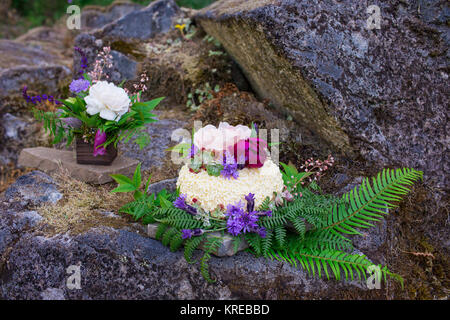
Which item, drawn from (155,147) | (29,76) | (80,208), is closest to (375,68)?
(155,147)

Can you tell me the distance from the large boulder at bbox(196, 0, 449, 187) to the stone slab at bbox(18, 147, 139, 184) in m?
1.91

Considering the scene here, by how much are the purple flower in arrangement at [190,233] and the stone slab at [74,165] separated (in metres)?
1.55

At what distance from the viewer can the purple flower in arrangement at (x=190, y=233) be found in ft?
9.02

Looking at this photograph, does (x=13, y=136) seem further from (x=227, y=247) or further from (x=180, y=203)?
(x=227, y=247)

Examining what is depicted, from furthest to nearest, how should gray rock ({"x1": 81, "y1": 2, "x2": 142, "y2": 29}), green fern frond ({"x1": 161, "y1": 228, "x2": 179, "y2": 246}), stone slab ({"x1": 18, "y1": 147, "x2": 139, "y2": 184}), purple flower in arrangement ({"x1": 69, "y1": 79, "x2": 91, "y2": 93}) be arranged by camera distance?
gray rock ({"x1": 81, "y1": 2, "x2": 142, "y2": 29}), stone slab ({"x1": 18, "y1": 147, "x2": 139, "y2": 184}), purple flower in arrangement ({"x1": 69, "y1": 79, "x2": 91, "y2": 93}), green fern frond ({"x1": 161, "y1": 228, "x2": 179, "y2": 246})

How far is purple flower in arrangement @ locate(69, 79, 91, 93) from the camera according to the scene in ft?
12.3

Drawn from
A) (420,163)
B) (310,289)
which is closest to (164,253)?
(310,289)

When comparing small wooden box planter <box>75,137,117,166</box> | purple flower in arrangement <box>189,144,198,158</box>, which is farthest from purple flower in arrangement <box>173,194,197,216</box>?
small wooden box planter <box>75,137,117,166</box>

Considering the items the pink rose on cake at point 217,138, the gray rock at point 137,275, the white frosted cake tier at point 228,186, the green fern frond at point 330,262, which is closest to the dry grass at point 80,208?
the gray rock at point 137,275

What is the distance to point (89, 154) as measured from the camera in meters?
4.10

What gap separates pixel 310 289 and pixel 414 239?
152 centimetres

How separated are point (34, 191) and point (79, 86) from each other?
1.04m

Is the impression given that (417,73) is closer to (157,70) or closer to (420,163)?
(420,163)

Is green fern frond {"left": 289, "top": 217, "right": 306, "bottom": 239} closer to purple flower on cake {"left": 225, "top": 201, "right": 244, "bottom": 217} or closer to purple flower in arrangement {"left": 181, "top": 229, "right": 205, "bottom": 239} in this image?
purple flower on cake {"left": 225, "top": 201, "right": 244, "bottom": 217}
